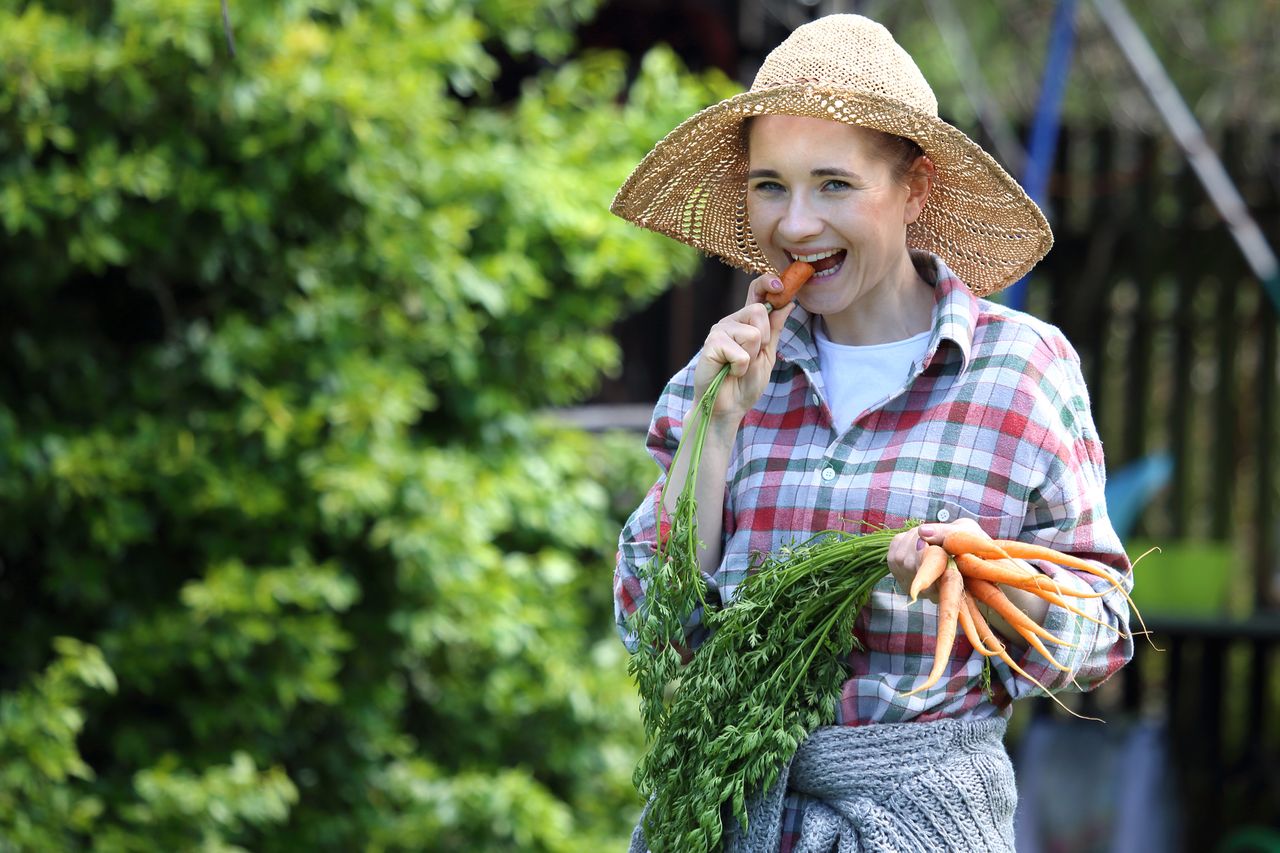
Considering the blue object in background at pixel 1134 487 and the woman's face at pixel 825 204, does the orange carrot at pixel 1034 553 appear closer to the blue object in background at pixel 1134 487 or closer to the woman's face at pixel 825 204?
the woman's face at pixel 825 204

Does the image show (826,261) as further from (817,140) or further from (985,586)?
(985,586)

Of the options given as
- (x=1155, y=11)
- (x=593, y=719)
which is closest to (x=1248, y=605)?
(x=593, y=719)

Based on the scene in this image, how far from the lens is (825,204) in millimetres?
1889

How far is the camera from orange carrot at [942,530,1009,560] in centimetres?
168

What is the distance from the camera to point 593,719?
4.27 m

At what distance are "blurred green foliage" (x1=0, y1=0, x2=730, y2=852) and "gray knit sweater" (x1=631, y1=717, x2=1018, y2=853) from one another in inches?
79.4

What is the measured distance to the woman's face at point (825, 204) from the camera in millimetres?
1886

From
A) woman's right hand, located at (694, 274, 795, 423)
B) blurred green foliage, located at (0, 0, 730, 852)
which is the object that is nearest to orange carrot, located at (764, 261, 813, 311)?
woman's right hand, located at (694, 274, 795, 423)

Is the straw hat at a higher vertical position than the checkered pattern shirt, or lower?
higher

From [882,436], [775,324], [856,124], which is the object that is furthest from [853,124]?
[882,436]

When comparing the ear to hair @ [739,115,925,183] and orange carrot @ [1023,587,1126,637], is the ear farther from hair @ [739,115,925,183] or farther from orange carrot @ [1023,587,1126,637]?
orange carrot @ [1023,587,1126,637]

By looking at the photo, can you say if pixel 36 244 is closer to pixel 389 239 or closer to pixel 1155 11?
pixel 389 239

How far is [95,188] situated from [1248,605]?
13.2ft

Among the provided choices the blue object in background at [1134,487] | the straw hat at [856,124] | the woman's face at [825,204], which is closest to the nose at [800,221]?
the woman's face at [825,204]
